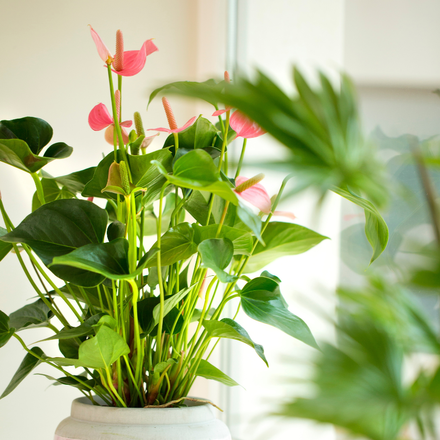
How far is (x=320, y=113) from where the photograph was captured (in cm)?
18

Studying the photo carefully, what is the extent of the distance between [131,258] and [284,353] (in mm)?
370

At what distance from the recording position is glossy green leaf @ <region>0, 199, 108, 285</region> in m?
0.56

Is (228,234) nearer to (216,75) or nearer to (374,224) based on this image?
(374,224)

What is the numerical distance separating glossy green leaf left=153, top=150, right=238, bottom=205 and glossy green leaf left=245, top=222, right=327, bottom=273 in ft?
0.66

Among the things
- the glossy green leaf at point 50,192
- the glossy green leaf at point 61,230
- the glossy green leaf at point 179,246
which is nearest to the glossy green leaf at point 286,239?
the glossy green leaf at point 179,246

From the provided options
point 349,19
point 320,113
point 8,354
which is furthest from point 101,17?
point 320,113

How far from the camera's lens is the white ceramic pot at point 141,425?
1.77 ft

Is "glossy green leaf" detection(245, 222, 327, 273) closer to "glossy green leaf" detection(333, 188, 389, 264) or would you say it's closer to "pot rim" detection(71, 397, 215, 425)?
"glossy green leaf" detection(333, 188, 389, 264)

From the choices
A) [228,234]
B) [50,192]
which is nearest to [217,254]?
[228,234]

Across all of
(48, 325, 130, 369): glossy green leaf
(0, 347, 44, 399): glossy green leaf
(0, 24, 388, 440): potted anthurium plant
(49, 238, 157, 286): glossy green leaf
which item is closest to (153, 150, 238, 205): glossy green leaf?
(0, 24, 388, 440): potted anthurium plant

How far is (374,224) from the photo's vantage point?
1.90 ft

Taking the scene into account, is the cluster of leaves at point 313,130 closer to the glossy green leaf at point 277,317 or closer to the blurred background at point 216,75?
the glossy green leaf at point 277,317

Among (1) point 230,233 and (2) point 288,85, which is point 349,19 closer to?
(2) point 288,85

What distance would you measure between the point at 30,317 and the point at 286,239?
1.37ft
